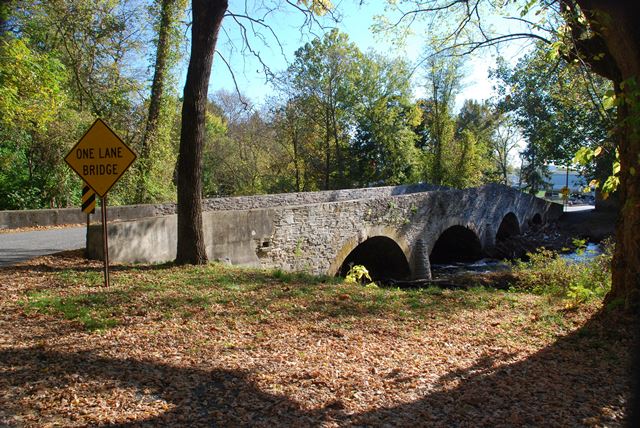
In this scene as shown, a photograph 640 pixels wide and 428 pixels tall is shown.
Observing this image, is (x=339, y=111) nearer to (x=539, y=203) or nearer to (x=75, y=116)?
(x=539, y=203)

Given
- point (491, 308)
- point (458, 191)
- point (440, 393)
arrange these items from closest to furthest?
point (440, 393), point (491, 308), point (458, 191)

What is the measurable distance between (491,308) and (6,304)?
609cm

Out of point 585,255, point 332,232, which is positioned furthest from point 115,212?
point 585,255

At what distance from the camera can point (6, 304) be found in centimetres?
595

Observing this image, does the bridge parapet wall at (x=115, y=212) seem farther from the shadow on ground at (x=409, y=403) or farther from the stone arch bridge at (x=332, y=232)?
the shadow on ground at (x=409, y=403)

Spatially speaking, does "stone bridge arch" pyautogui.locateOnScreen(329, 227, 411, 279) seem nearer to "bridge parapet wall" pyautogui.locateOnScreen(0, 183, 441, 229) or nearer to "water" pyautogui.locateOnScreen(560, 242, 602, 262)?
"bridge parapet wall" pyautogui.locateOnScreen(0, 183, 441, 229)

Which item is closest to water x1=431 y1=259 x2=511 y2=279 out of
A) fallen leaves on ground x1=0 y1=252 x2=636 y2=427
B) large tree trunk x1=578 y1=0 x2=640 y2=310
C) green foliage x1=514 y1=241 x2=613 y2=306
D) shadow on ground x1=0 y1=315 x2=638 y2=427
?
green foliage x1=514 y1=241 x2=613 y2=306

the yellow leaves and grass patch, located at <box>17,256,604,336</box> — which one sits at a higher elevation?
the yellow leaves

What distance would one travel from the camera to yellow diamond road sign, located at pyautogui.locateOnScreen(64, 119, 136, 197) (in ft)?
22.3

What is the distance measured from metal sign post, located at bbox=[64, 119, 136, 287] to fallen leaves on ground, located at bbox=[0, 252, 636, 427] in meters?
1.42

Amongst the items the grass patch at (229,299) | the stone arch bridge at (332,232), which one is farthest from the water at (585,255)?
the stone arch bridge at (332,232)

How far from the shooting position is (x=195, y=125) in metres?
8.52

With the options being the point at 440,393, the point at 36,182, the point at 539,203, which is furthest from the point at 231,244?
the point at 539,203

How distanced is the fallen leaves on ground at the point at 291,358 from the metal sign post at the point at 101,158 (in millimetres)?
1420
